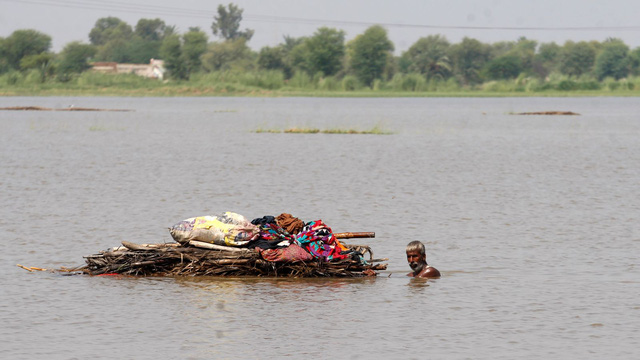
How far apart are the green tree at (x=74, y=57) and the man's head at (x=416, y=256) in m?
137

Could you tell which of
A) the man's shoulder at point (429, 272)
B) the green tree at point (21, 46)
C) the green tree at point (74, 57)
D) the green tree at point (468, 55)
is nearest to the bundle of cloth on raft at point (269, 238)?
the man's shoulder at point (429, 272)

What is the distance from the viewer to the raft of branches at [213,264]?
15070mm

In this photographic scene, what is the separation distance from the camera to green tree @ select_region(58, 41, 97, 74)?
494 ft

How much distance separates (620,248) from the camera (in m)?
18.9

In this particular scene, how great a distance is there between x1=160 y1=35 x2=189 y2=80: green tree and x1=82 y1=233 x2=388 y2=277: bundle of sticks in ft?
483

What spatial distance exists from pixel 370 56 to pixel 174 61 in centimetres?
3231

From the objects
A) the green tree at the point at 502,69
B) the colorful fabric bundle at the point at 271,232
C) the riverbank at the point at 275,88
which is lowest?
the riverbank at the point at 275,88

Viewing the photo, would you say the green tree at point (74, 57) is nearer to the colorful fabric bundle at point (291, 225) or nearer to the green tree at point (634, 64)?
the green tree at point (634, 64)

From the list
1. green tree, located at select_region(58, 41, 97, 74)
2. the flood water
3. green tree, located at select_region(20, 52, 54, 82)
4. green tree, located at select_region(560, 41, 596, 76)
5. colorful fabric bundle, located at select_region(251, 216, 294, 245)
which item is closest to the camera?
the flood water

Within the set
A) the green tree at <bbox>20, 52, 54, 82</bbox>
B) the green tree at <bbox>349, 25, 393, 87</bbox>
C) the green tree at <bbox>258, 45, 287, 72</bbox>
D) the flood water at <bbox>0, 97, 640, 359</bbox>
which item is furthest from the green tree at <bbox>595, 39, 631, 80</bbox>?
the flood water at <bbox>0, 97, 640, 359</bbox>

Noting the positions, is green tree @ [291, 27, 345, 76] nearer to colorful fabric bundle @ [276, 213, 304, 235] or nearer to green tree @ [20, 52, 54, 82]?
green tree @ [20, 52, 54, 82]

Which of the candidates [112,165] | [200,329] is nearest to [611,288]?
[200,329]

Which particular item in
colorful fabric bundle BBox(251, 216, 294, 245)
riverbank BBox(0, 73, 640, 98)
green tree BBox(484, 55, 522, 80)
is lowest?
riverbank BBox(0, 73, 640, 98)

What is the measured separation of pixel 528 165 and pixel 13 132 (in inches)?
1372
